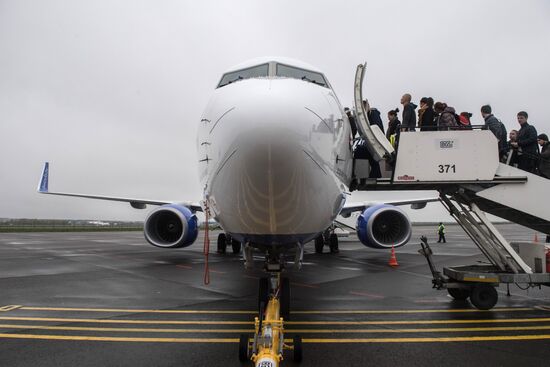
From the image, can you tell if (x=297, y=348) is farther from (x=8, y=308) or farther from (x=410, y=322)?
(x=8, y=308)

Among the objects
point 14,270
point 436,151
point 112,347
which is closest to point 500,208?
point 436,151

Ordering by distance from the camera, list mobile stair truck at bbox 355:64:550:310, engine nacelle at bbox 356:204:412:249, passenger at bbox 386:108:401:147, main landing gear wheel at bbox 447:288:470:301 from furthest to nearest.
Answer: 1. engine nacelle at bbox 356:204:412:249
2. passenger at bbox 386:108:401:147
3. main landing gear wheel at bbox 447:288:470:301
4. mobile stair truck at bbox 355:64:550:310

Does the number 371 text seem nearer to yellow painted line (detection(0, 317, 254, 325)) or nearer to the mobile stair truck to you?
the mobile stair truck

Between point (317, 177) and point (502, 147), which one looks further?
point (502, 147)

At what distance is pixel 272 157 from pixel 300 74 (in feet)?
6.68

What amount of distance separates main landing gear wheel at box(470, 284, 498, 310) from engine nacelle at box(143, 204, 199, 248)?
7891mm

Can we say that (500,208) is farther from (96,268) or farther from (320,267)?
(96,268)

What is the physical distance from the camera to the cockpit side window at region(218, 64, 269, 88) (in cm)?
484

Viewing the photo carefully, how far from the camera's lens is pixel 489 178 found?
20.6 ft

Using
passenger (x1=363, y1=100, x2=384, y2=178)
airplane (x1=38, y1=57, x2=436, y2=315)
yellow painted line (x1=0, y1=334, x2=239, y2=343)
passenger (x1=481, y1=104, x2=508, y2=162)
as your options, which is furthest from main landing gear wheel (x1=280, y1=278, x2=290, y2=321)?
passenger (x1=481, y1=104, x2=508, y2=162)

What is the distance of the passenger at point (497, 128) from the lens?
22.9ft

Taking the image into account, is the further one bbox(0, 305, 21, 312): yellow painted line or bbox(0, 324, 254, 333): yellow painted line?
bbox(0, 305, 21, 312): yellow painted line

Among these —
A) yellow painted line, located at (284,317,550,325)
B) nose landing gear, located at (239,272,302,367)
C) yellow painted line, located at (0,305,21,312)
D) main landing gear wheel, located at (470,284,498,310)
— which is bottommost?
yellow painted line, located at (0,305,21,312)

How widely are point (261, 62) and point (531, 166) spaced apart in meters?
5.37
